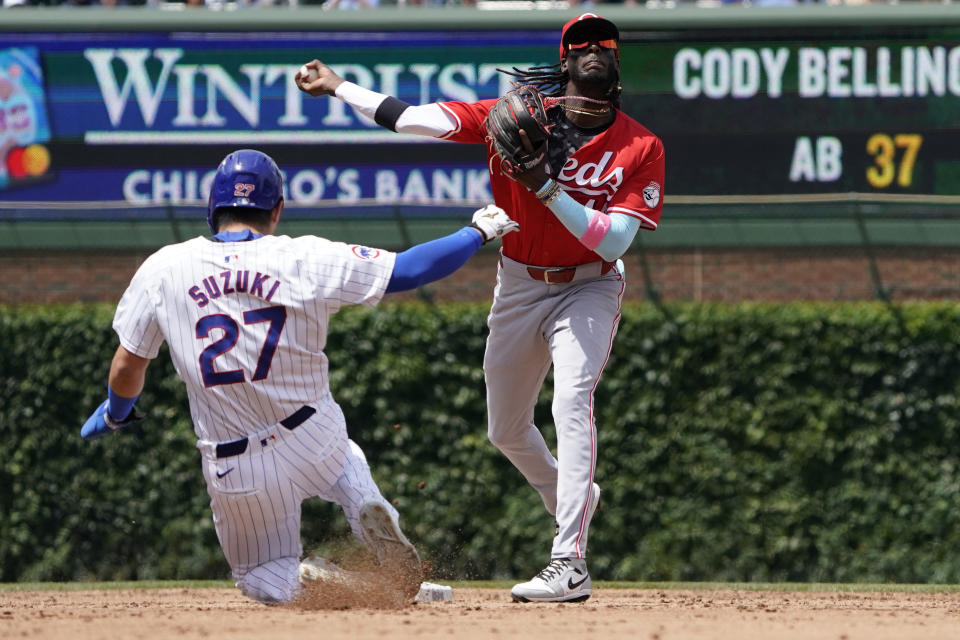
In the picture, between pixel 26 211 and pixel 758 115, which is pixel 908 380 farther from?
pixel 26 211

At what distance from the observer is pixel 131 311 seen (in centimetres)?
454

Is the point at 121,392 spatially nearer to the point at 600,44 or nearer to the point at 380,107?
the point at 380,107

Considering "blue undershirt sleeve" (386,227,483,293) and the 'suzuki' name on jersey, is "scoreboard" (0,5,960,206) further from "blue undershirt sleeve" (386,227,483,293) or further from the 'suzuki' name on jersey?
the 'suzuki' name on jersey

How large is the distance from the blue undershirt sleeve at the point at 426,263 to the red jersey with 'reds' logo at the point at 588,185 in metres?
0.89

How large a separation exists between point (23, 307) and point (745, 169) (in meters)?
4.90

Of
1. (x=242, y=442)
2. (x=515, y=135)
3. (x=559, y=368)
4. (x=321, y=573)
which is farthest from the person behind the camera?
(x=559, y=368)

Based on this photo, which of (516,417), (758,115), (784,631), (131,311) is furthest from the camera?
(758,115)

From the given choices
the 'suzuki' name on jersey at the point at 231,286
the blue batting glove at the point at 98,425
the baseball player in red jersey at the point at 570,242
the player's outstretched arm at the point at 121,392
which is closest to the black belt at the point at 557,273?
the baseball player in red jersey at the point at 570,242

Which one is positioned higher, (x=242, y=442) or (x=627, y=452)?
(x=242, y=442)

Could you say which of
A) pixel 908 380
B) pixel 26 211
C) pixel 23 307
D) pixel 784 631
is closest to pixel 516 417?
pixel 784 631

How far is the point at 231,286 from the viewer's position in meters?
4.38

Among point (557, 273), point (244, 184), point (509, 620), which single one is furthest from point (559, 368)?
point (244, 184)

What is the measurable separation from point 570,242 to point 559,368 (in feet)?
1.61

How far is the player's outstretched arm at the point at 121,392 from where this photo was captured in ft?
15.4
